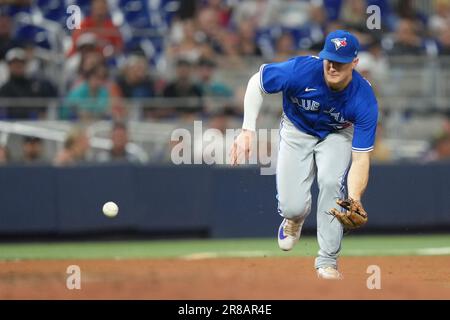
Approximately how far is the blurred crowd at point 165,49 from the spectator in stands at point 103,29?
18 mm

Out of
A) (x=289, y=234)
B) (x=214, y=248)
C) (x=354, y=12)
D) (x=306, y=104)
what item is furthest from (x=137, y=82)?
(x=306, y=104)

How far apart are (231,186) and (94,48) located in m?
2.87

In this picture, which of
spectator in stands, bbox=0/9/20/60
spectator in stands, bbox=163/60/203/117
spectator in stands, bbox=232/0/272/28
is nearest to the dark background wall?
spectator in stands, bbox=163/60/203/117

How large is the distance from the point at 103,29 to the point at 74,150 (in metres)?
2.59

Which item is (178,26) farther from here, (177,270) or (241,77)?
(177,270)

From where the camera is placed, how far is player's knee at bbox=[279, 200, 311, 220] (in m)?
8.94

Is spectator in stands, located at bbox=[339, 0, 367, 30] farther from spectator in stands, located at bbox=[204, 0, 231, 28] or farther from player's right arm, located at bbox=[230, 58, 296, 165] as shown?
player's right arm, located at bbox=[230, 58, 296, 165]

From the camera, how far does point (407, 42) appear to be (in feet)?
51.0

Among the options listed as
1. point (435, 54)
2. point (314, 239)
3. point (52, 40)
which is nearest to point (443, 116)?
point (435, 54)

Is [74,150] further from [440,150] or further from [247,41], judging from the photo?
[440,150]

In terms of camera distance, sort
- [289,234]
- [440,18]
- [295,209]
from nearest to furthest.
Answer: [295,209], [289,234], [440,18]

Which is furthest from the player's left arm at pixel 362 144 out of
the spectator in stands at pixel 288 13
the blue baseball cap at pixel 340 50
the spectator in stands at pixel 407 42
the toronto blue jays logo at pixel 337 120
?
the spectator in stands at pixel 288 13

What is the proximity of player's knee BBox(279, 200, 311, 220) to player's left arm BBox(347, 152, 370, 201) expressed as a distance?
2.31ft

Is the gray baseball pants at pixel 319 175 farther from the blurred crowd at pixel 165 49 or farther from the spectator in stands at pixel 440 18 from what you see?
the spectator in stands at pixel 440 18
